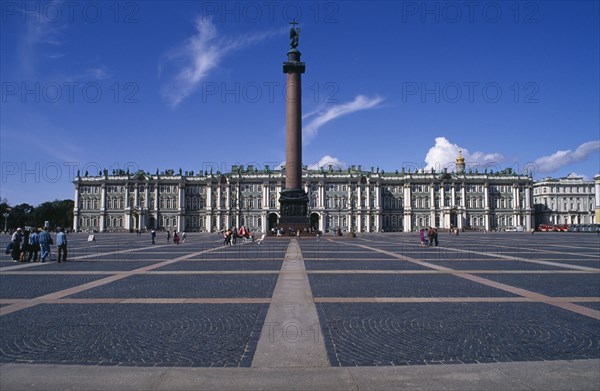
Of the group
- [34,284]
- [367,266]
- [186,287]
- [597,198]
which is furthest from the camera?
[597,198]

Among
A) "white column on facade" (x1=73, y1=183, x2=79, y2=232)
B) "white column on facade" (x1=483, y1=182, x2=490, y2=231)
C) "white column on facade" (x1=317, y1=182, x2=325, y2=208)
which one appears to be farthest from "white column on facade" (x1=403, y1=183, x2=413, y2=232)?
"white column on facade" (x1=73, y1=183, x2=79, y2=232)

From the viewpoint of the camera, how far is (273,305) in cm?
895

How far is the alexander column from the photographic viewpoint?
153 ft

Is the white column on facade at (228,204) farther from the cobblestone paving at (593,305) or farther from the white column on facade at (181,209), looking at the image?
the cobblestone paving at (593,305)

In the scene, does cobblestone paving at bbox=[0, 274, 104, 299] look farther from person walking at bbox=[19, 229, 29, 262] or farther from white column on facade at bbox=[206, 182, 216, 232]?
white column on facade at bbox=[206, 182, 216, 232]

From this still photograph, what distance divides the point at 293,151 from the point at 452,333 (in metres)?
40.4

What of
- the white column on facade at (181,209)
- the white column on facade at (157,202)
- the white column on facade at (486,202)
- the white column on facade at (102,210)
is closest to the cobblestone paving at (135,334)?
the white column on facade at (181,209)

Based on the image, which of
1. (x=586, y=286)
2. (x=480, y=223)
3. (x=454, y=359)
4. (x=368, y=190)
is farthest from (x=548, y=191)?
(x=454, y=359)

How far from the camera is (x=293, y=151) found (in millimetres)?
46625

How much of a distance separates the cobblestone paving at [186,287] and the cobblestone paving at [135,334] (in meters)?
1.31

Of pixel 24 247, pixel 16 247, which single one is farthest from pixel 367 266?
pixel 16 247

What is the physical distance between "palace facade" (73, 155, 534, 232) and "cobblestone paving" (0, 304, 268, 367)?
97.1 meters

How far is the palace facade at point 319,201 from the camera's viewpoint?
107 meters

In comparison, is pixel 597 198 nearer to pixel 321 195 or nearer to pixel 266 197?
pixel 321 195
